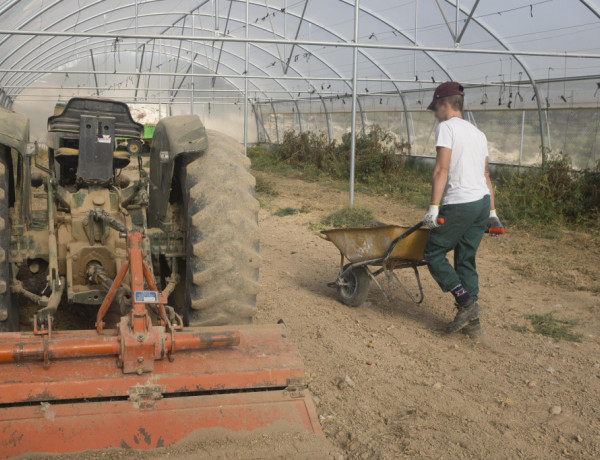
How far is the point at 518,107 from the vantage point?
12820 millimetres

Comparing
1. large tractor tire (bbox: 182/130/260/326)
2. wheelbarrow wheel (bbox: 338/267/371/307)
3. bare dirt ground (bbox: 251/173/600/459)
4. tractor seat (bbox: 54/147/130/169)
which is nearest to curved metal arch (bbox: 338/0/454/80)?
bare dirt ground (bbox: 251/173/600/459)

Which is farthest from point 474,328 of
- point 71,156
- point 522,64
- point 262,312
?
point 522,64

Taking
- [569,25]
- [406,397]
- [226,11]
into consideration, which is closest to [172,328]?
[406,397]

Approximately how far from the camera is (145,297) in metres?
2.63

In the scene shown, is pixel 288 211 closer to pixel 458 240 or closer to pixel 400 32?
pixel 400 32

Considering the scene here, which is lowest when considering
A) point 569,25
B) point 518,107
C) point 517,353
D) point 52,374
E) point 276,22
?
point 517,353

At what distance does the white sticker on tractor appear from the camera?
8.57 feet

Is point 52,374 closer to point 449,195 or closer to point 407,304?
point 449,195

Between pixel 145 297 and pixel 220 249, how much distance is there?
0.76 metres

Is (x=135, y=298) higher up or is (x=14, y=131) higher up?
(x=14, y=131)

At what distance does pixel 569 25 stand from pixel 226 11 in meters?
10.1

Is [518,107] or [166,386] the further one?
[518,107]

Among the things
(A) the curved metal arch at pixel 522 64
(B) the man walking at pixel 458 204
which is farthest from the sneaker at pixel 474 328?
(A) the curved metal arch at pixel 522 64

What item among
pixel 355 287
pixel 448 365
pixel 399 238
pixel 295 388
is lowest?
pixel 448 365
